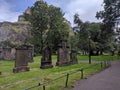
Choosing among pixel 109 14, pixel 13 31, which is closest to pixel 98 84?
pixel 109 14

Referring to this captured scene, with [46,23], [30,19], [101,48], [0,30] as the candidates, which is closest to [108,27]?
[46,23]

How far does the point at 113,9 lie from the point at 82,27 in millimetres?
8848

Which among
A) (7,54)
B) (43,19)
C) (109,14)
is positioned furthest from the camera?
(43,19)

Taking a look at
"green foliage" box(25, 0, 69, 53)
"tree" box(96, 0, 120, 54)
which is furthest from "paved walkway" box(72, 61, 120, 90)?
"green foliage" box(25, 0, 69, 53)

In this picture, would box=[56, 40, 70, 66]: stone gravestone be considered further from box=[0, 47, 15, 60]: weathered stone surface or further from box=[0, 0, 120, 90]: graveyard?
box=[0, 47, 15, 60]: weathered stone surface

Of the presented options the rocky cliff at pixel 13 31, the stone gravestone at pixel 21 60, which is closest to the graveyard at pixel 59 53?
the stone gravestone at pixel 21 60

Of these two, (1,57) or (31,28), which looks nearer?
(1,57)

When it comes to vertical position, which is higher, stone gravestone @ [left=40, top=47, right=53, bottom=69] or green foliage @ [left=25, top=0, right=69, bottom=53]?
green foliage @ [left=25, top=0, right=69, bottom=53]

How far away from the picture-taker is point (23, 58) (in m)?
20.5

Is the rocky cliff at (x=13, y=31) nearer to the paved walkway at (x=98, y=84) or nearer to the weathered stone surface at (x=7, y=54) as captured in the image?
the weathered stone surface at (x=7, y=54)

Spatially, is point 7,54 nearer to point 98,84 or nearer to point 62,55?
point 62,55

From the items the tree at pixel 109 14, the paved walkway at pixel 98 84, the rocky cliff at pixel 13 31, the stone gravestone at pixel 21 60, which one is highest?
the rocky cliff at pixel 13 31

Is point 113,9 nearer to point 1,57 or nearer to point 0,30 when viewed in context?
point 1,57

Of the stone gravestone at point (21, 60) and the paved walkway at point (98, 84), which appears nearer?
the paved walkway at point (98, 84)
